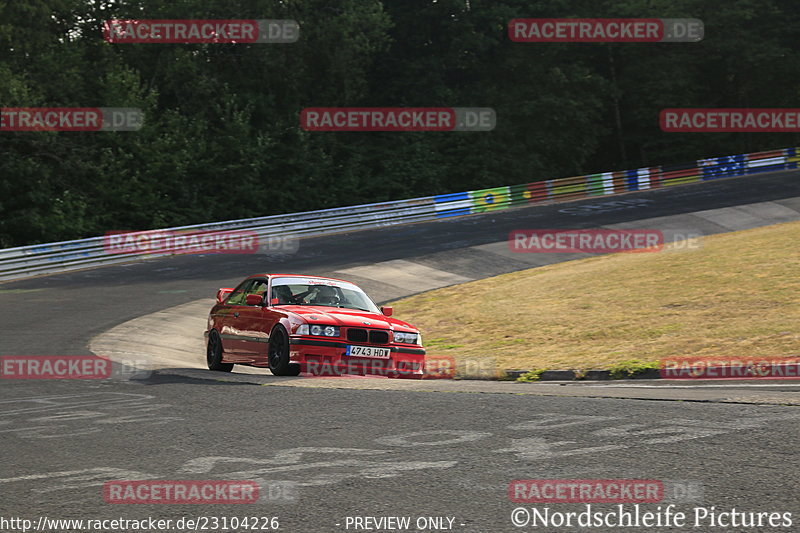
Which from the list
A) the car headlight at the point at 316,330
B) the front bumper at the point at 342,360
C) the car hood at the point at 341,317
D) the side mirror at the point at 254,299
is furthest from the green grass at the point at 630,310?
the side mirror at the point at 254,299

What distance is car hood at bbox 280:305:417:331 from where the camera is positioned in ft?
40.9

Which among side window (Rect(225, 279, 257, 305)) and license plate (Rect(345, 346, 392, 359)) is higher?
side window (Rect(225, 279, 257, 305))

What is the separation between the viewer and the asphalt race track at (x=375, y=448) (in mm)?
5391

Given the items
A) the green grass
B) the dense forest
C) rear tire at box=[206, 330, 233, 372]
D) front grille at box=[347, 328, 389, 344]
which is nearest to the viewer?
front grille at box=[347, 328, 389, 344]

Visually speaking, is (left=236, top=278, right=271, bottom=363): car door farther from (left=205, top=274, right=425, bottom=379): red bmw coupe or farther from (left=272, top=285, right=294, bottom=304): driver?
(left=272, top=285, right=294, bottom=304): driver

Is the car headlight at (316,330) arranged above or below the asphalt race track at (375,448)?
above

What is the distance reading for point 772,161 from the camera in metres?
48.7

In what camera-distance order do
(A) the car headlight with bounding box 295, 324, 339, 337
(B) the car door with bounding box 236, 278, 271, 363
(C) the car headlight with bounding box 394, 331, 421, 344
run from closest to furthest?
(A) the car headlight with bounding box 295, 324, 339, 337, (C) the car headlight with bounding box 394, 331, 421, 344, (B) the car door with bounding box 236, 278, 271, 363

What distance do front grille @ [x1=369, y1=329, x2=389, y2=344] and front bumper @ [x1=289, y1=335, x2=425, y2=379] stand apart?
0.18 ft

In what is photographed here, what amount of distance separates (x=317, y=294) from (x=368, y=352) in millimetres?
1591

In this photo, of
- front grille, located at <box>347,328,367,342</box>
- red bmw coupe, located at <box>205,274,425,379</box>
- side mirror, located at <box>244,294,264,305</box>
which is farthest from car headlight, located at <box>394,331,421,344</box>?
side mirror, located at <box>244,294,264,305</box>

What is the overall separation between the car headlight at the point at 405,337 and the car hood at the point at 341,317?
0.08 meters

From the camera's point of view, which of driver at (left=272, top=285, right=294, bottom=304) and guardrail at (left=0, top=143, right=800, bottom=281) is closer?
driver at (left=272, top=285, right=294, bottom=304)

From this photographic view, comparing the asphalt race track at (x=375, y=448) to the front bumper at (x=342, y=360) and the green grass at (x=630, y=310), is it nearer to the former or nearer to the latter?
the front bumper at (x=342, y=360)
